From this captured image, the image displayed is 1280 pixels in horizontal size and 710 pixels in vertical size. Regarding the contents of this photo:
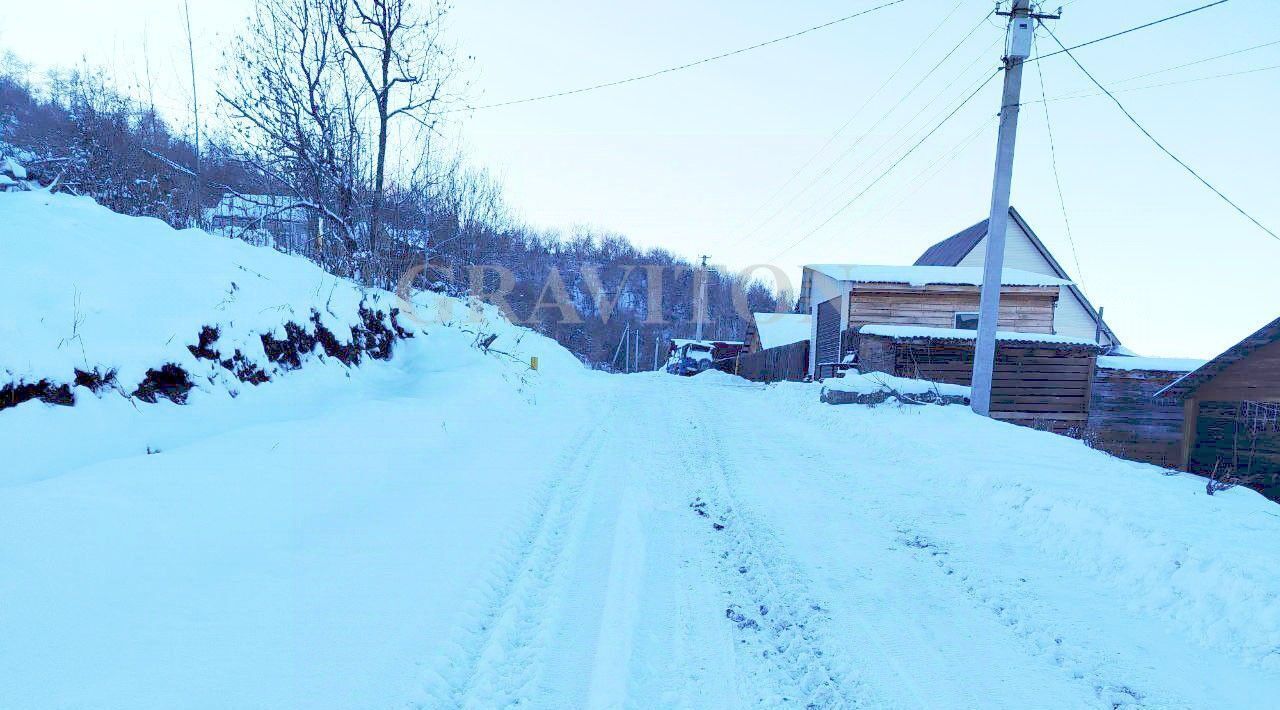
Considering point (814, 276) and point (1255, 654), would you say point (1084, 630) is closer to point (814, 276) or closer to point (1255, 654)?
point (1255, 654)

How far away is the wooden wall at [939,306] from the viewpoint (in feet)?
60.7

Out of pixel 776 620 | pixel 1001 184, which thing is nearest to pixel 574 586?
pixel 776 620

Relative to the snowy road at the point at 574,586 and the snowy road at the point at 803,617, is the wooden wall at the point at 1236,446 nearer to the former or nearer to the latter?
the snowy road at the point at 574,586

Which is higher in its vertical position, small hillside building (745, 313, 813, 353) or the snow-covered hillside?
small hillside building (745, 313, 813, 353)

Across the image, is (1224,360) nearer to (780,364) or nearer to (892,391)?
(892,391)

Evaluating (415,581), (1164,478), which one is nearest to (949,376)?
(1164,478)

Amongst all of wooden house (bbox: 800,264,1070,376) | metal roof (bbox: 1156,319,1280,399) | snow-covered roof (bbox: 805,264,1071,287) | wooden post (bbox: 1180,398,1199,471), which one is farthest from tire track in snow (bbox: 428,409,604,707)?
snow-covered roof (bbox: 805,264,1071,287)

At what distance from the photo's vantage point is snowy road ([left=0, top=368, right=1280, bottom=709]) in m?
2.54

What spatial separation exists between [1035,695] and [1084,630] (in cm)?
89

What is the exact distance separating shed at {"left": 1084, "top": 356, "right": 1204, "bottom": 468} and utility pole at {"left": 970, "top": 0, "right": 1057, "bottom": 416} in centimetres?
991

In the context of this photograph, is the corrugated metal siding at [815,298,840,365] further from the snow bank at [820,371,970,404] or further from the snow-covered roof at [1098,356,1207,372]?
the snow bank at [820,371,970,404]

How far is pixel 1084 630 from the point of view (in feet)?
10.5

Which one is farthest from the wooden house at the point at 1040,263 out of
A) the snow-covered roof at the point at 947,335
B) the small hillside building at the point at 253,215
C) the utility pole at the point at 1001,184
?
the small hillside building at the point at 253,215

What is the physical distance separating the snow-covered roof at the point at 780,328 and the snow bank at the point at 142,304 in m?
27.7
